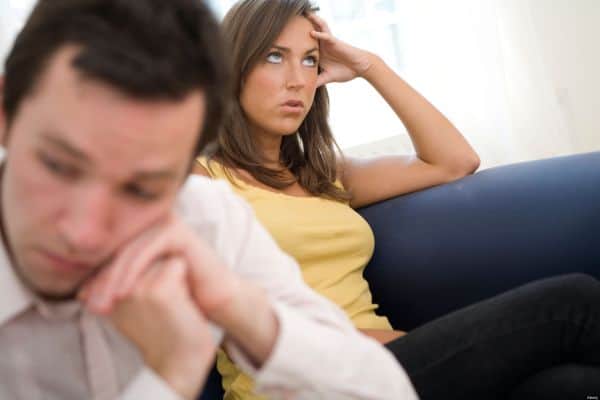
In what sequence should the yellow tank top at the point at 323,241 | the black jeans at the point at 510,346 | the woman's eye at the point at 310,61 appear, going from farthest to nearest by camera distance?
the woman's eye at the point at 310,61
the yellow tank top at the point at 323,241
the black jeans at the point at 510,346

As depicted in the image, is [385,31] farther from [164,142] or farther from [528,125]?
[164,142]

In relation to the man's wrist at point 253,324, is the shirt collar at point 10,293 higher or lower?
higher

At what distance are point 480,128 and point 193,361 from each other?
149 cm

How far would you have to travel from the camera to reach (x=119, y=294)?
2.19 ft

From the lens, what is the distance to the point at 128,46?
633mm

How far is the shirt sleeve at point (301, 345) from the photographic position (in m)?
0.76

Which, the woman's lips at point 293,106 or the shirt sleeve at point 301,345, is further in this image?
the woman's lips at point 293,106

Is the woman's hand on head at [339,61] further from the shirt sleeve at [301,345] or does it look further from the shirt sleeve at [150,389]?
the shirt sleeve at [150,389]

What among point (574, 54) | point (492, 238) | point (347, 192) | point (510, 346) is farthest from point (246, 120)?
point (574, 54)

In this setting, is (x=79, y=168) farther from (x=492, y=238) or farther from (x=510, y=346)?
(x=492, y=238)

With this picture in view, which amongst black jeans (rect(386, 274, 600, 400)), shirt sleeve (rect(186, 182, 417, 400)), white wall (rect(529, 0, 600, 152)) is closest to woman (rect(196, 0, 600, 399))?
black jeans (rect(386, 274, 600, 400))

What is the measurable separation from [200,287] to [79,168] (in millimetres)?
183

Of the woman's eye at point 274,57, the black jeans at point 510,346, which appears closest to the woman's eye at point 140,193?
the black jeans at point 510,346

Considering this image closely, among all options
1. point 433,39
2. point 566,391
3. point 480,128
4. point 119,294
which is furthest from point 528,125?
point 119,294
